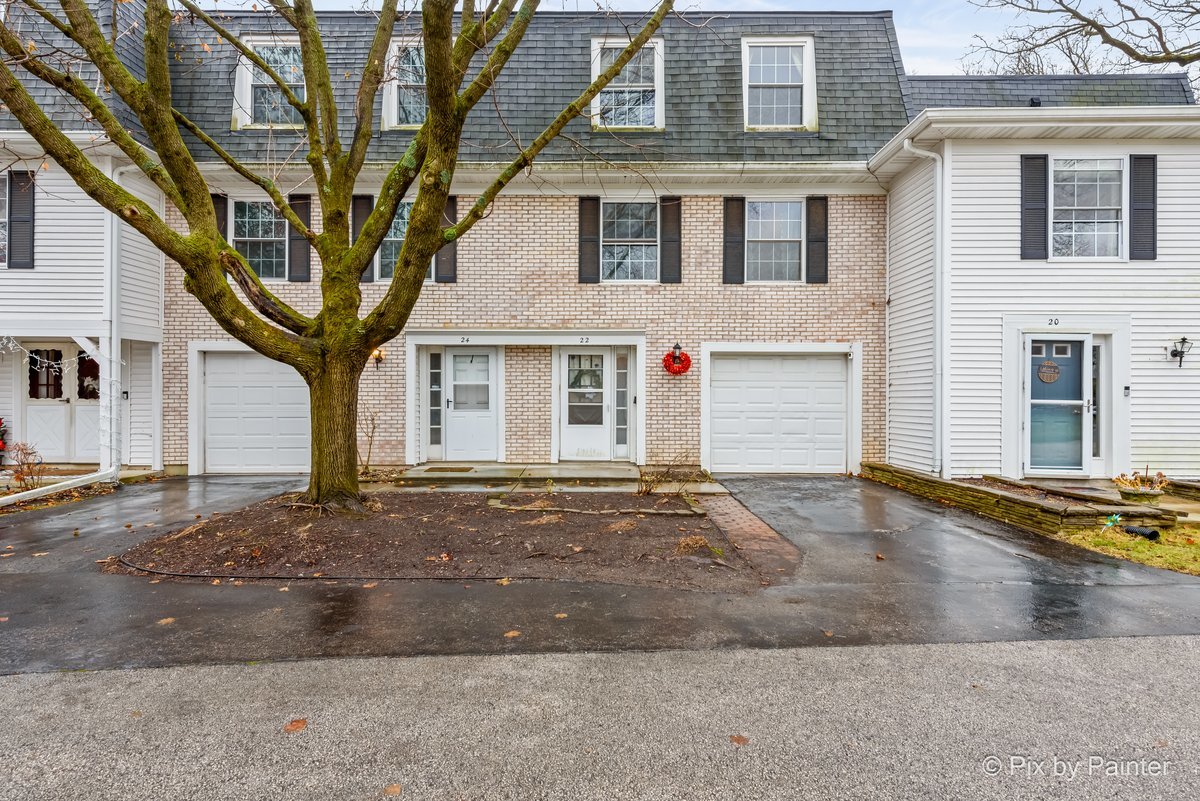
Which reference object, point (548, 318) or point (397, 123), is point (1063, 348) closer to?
point (548, 318)

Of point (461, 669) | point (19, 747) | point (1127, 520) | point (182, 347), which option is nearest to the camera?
point (19, 747)

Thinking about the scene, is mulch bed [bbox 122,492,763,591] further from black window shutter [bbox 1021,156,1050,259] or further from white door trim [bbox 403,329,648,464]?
black window shutter [bbox 1021,156,1050,259]

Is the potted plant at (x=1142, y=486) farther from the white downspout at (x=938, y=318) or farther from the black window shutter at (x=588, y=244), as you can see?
the black window shutter at (x=588, y=244)

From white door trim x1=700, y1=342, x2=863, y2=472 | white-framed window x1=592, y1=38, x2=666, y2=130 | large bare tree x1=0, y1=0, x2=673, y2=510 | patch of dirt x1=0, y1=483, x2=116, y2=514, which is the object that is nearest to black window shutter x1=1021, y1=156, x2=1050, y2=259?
white door trim x1=700, y1=342, x2=863, y2=472

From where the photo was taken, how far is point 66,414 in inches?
405

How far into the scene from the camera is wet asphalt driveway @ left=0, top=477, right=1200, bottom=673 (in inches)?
138

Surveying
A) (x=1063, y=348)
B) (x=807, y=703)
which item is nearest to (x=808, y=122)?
(x=1063, y=348)

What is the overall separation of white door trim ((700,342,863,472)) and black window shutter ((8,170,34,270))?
425 inches

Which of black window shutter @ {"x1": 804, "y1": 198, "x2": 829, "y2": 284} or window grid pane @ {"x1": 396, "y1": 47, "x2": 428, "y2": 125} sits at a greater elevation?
window grid pane @ {"x1": 396, "y1": 47, "x2": 428, "y2": 125}

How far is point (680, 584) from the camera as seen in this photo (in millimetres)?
4523

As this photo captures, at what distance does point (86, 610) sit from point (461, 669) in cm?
299

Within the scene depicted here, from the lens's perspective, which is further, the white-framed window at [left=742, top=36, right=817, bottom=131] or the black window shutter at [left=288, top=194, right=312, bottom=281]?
the white-framed window at [left=742, top=36, right=817, bottom=131]

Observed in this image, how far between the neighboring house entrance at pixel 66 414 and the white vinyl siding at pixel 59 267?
1.51 meters

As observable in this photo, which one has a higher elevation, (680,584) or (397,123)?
(397,123)
